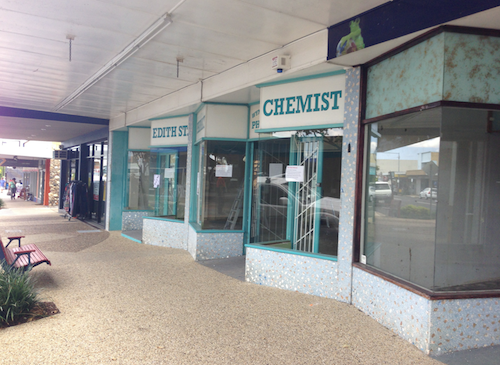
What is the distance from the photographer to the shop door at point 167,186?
8.41 metres

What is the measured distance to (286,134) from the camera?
519 cm

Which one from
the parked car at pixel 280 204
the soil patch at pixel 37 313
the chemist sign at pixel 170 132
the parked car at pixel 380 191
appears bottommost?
the soil patch at pixel 37 313

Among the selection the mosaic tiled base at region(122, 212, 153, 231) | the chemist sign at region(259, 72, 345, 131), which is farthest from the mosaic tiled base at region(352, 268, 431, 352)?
the mosaic tiled base at region(122, 212, 153, 231)

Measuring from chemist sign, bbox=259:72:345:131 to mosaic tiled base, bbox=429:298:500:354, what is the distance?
2.29 m

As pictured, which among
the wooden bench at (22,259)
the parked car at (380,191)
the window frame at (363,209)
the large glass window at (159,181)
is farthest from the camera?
the large glass window at (159,181)

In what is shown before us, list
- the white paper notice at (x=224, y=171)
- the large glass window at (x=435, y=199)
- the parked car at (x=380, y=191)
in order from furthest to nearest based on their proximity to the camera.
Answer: the white paper notice at (x=224, y=171)
the parked car at (x=380, y=191)
the large glass window at (x=435, y=199)

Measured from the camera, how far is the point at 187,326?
3.64 metres

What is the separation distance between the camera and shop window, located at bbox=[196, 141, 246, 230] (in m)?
6.82

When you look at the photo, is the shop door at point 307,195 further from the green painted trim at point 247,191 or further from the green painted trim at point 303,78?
the green painted trim at point 247,191

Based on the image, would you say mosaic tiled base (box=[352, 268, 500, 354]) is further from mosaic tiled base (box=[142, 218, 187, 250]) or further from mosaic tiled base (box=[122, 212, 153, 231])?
mosaic tiled base (box=[122, 212, 153, 231])

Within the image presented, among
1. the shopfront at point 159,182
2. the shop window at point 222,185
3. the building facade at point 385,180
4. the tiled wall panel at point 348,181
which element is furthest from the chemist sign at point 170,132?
the tiled wall panel at point 348,181

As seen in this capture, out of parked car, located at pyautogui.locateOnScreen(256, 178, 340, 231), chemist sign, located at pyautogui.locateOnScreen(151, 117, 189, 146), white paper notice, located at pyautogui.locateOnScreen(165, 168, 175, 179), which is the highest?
chemist sign, located at pyautogui.locateOnScreen(151, 117, 189, 146)

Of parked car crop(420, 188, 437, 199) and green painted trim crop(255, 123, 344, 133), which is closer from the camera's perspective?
parked car crop(420, 188, 437, 199)

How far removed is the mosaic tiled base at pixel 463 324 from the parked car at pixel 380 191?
1205mm
